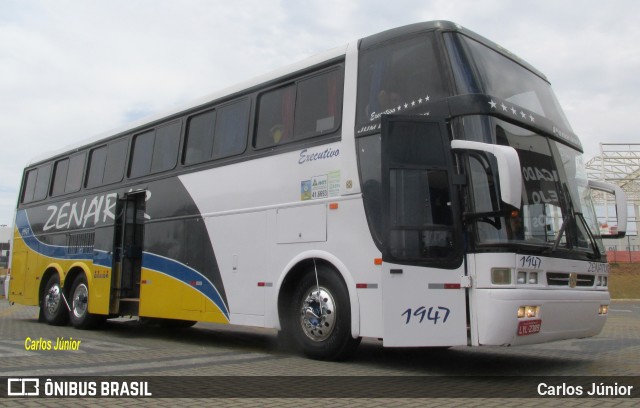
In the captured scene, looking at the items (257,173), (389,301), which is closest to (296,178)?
(257,173)

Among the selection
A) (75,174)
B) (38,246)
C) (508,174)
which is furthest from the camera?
(38,246)

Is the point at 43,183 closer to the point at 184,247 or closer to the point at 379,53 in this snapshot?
the point at 184,247

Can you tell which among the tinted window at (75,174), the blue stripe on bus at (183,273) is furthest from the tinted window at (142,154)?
the tinted window at (75,174)

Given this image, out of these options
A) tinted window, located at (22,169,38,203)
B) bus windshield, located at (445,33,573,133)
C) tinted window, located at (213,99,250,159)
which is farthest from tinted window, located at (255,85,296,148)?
tinted window, located at (22,169,38,203)

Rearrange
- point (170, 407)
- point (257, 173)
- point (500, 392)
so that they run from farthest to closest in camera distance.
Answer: point (257, 173)
point (500, 392)
point (170, 407)

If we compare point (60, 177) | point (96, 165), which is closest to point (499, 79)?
point (96, 165)

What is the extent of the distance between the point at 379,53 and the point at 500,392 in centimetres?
408

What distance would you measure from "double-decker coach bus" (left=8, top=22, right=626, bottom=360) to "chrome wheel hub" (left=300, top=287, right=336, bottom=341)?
0.02 metres

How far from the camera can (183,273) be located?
9625 mm

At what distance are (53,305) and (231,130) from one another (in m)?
6.80

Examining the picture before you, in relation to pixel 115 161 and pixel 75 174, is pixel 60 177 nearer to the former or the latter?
pixel 75 174

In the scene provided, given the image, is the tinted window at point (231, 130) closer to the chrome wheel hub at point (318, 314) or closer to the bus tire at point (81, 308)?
the chrome wheel hub at point (318, 314)

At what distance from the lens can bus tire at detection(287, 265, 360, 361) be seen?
700cm

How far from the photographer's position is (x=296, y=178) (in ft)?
25.7
